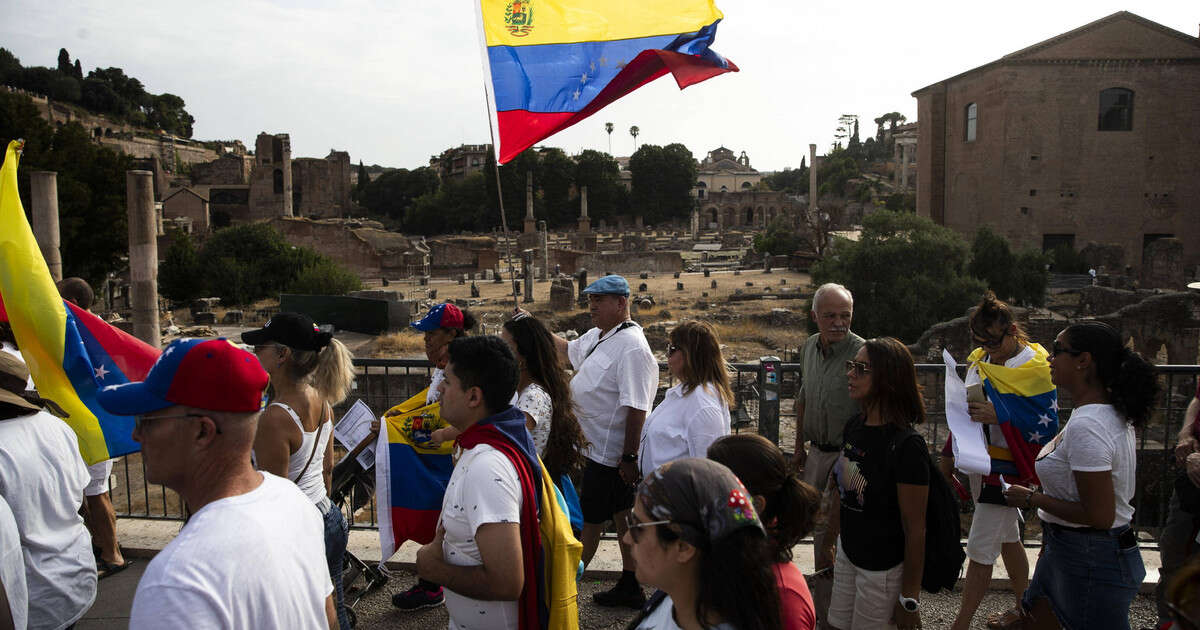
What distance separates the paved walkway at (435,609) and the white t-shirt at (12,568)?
1897 mm

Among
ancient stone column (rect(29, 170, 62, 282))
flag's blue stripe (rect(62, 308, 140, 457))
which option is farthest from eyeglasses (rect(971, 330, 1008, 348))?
ancient stone column (rect(29, 170, 62, 282))

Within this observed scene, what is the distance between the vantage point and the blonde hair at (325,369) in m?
3.44

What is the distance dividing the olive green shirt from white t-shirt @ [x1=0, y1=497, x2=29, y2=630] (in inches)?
132

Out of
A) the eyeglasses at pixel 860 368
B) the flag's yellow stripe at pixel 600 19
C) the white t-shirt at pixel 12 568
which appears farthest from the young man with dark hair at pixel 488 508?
→ the flag's yellow stripe at pixel 600 19

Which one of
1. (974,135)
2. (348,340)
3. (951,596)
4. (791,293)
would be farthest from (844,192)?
(951,596)

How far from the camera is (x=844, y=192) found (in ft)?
250

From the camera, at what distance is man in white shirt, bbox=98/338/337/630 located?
1.78m

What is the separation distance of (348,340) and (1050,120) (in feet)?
100

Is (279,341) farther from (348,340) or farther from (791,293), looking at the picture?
(791,293)

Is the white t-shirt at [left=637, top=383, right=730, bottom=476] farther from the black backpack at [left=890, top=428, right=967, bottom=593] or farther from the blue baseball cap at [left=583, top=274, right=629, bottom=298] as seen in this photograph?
the black backpack at [left=890, top=428, right=967, bottom=593]

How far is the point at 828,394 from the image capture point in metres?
4.18

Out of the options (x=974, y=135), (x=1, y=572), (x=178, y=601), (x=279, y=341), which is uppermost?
(x=974, y=135)

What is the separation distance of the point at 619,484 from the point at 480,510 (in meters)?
2.04

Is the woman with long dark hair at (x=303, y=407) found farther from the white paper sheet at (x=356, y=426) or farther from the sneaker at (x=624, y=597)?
the sneaker at (x=624, y=597)
